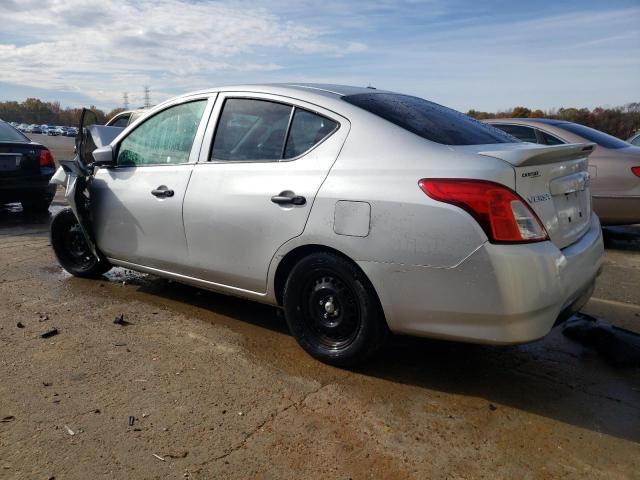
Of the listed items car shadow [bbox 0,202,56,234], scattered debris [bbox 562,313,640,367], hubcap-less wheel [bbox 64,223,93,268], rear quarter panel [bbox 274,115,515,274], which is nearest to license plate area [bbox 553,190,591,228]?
rear quarter panel [bbox 274,115,515,274]

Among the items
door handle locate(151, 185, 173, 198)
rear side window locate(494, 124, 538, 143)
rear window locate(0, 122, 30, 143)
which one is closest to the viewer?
door handle locate(151, 185, 173, 198)

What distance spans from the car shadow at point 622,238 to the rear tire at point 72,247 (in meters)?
5.91

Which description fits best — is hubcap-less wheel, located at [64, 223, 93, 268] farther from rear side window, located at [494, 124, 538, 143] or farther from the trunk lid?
rear side window, located at [494, 124, 538, 143]

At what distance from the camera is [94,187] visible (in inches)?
186

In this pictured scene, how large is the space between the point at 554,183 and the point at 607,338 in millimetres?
1298

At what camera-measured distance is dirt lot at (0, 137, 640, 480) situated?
8.09ft

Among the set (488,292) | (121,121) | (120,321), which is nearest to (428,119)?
(488,292)

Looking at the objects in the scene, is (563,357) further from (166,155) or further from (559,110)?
(559,110)

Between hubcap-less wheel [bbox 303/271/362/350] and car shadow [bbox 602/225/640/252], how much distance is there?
16.4ft

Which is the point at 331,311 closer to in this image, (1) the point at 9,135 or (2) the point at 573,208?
(2) the point at 573,208

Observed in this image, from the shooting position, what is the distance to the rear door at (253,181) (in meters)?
3.35

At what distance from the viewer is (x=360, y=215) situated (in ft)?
9.99

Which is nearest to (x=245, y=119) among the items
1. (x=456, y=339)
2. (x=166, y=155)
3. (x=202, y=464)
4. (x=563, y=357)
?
(x=166, y=155)

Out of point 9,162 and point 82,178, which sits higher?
point 82,178
